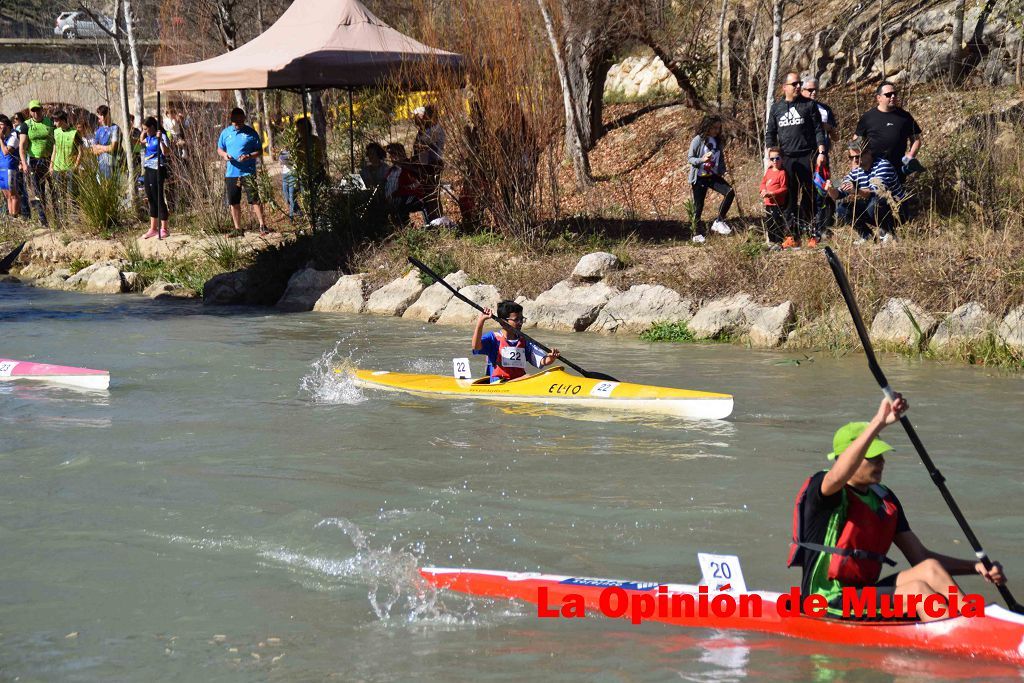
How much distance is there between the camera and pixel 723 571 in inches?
184

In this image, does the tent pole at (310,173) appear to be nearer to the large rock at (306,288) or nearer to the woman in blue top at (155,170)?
the large rock at (306,288)

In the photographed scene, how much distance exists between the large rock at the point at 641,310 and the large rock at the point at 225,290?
515cm

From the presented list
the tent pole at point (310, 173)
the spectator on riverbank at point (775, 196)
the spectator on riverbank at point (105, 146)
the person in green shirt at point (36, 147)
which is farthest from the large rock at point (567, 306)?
the person in green shirt at point (36, 147)

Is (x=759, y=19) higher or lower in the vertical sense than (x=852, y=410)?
higher

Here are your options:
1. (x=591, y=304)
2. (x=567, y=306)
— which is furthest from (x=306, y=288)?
(x=591, y=304)

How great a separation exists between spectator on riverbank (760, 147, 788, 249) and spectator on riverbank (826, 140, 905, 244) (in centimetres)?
51

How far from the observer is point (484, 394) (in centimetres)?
913

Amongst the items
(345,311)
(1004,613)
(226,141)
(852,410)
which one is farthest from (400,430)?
(226,141)

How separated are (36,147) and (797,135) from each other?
12.3m

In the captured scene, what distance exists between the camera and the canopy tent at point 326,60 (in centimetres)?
1413

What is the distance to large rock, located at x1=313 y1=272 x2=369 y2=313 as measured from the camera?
14.1m

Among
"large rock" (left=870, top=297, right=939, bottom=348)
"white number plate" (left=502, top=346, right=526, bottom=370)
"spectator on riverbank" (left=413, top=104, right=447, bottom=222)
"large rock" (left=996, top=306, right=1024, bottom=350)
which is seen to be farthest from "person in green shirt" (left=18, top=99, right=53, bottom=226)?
"large rock" (left=996, top=306, right=1024, bottom=350)

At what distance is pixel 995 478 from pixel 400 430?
400 centimetres

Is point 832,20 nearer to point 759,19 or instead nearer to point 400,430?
point 759,19
